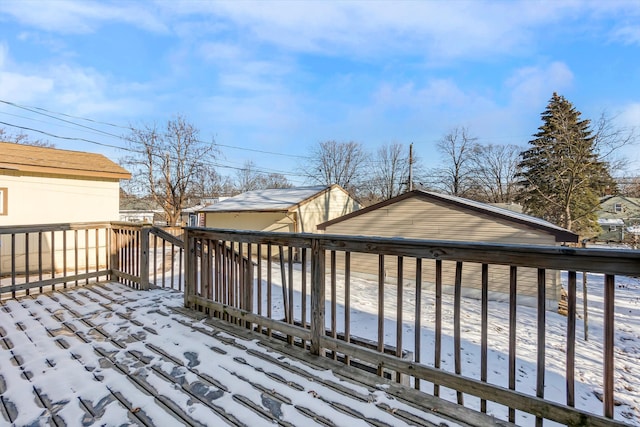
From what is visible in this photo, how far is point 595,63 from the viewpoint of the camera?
15.1m

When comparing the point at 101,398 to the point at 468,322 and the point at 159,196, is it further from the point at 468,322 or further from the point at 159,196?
the point at 159,196

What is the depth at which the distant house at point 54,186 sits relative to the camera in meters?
8.32

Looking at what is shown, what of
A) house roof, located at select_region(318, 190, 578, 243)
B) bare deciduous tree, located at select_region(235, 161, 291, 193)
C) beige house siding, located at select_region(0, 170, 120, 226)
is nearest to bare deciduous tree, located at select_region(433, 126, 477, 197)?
bare deciduous tree, located at select_region(235, 161, 291, 193)

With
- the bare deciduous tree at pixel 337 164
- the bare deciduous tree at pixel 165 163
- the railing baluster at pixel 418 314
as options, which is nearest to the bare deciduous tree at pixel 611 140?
the bare deciduous tree at pixel 337 164

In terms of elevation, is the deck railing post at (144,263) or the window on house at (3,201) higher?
the window on house at (3,201)

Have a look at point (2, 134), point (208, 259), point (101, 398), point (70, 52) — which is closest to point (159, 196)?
point (70, 52)

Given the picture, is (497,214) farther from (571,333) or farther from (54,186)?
(54,186)

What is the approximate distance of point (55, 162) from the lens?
9188mm

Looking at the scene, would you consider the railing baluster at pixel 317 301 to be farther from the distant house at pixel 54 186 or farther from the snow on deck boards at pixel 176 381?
the distant house at pixel 54 186

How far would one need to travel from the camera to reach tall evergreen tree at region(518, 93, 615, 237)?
1370 centimetres

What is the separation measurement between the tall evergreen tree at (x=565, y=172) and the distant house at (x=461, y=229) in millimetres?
6319

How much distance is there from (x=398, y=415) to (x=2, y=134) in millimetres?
25294

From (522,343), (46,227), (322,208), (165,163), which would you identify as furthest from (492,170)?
(46,227)

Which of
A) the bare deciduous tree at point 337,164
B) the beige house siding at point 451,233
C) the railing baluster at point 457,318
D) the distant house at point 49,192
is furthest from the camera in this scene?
the bare deciduous tree at point 337,164
